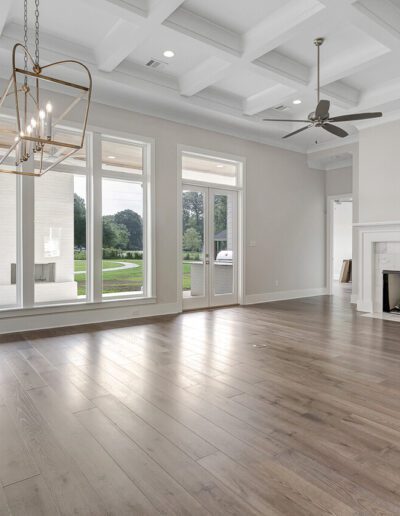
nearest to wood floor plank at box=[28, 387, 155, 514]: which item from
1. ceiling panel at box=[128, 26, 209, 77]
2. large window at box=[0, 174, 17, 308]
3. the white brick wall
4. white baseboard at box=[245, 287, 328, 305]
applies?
large window at box=[0, 174, 17, 308]

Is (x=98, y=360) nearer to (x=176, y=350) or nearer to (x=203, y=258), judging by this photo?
(x=176, y=350)

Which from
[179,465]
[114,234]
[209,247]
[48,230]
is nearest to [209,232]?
[209,247]

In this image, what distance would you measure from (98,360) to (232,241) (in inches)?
178

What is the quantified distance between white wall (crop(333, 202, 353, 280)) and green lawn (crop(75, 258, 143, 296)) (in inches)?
353

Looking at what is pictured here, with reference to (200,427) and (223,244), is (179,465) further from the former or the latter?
(223,244)

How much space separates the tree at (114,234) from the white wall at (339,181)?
18.8 feet

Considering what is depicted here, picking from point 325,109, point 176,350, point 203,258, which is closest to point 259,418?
point 176,350

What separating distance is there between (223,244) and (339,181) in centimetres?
387

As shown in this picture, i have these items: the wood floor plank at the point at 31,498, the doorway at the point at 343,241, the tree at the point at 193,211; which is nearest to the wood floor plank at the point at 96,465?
the wood floor plank at the point at 31,498

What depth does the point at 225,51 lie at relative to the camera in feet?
15.5

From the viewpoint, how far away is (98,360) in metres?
3.98

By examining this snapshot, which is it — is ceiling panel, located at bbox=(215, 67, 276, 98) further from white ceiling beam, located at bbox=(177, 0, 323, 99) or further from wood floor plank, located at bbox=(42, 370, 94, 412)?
wood floor plank, located at bbox=(42, 370, 94, 412)

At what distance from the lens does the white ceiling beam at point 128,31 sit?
3.90 m

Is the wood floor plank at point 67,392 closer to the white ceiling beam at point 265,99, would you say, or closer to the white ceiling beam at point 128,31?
the white ceiling beam at point 128,31
